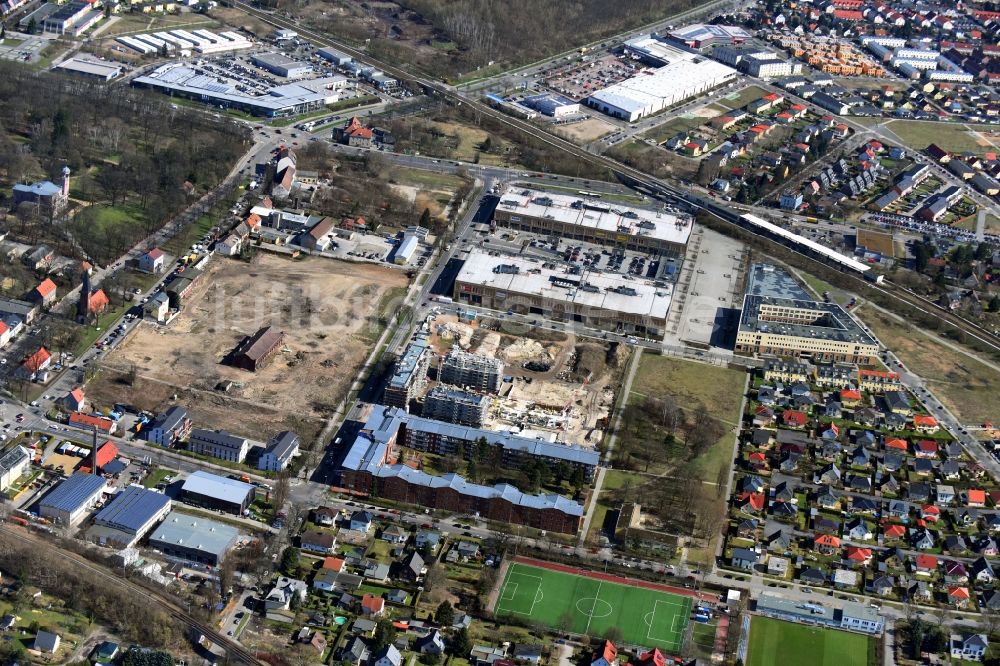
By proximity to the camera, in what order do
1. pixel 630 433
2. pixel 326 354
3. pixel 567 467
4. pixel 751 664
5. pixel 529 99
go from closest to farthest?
1. pixel 751 664
2. pixel 567 467
3. pixel 630 433
4. pixel 326 354
5. pixel 529 99

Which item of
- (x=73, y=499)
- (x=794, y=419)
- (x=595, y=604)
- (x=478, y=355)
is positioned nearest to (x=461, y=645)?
(x=595, y=604)

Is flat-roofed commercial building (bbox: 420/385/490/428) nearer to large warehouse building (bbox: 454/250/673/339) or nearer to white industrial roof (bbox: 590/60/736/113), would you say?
large warehouse building (bbox: 454/250/673/339)

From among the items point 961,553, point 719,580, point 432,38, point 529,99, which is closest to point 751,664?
point 719,580

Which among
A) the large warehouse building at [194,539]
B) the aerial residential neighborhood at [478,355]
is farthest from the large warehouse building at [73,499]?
the large warehouse building at [194,539]

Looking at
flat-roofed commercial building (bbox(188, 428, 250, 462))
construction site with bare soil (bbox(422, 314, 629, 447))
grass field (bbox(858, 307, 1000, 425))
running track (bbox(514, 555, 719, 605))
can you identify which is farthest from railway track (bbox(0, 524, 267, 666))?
grass field (bbox(858, 307, 1000, 425))

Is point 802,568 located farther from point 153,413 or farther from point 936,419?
point 153,413

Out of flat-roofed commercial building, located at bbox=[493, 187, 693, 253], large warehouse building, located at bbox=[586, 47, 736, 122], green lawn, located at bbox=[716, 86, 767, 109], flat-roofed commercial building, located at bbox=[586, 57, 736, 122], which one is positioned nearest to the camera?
flat-roofed commercial building, located at bbox=[493, 187, 693, 253]
